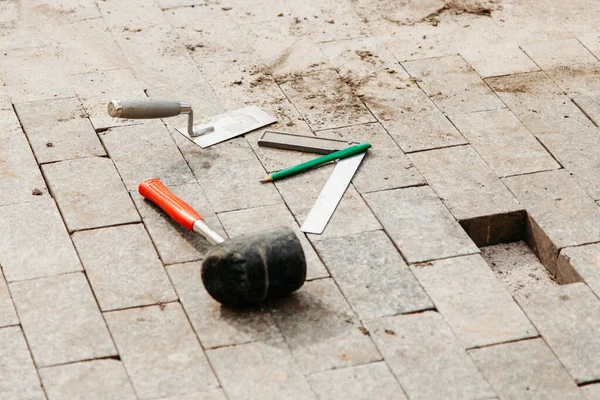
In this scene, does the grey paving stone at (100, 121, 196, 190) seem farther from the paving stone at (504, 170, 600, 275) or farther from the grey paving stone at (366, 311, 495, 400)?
the paving stone at (504, 170, 600, 275)

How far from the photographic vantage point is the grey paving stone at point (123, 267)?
4.77m

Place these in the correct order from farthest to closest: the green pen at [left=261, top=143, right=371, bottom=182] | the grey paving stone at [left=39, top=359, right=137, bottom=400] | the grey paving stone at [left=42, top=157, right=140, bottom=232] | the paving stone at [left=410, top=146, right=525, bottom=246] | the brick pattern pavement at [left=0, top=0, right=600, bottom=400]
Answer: the green pen at [left=261, top=143, right=371, bottom=182], the paving stone at [left=410, top=146, right=525, bottom=246], the grey paving stone at [left=42, top=157, right=140, bottom=232], the brick pattern pavement at [left=0, top=0, right=600, bottom=400], the grey paving stone at [left=39, top=359, right=137, bottom=400]

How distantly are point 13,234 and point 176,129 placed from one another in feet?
4.74

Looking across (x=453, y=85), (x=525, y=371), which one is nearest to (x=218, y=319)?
(x=525, y=371)

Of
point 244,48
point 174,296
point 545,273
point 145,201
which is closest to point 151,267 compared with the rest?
point 174,296

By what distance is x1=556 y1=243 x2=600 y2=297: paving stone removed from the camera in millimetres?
4957

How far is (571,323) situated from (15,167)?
11.2 feet

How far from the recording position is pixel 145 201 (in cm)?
549

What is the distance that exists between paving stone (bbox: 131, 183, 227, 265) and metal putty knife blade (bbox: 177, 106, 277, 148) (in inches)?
20.5

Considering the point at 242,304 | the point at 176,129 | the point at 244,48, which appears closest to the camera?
the point at 242,304

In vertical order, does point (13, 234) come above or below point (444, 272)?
below

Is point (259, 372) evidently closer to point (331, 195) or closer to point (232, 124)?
point (331, 195)

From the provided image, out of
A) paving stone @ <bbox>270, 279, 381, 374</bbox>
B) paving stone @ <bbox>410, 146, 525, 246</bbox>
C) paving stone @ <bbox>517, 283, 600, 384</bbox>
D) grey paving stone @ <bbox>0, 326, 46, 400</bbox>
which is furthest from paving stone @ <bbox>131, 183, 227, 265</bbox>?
paving stone @ <bbox>517, 283, 600, 384</bbox>

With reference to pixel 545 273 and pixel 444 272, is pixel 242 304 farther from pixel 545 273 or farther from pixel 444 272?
pixel 545 273
